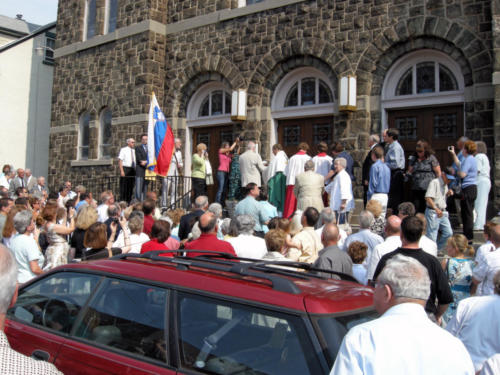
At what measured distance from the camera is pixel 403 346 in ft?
7.43

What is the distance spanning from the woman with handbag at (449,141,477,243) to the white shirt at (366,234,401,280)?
3968 mm

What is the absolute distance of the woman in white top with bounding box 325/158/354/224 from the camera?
966 cm

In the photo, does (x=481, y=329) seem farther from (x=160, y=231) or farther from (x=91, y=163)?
(x=91, y=163)

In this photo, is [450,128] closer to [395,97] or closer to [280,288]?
[395,97]

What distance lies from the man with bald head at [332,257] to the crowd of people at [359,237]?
1cm

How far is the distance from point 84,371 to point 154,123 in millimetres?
10854

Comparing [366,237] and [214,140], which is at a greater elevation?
[214,140]

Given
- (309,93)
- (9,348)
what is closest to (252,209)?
(309,93)

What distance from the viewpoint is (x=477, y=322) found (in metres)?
3.49

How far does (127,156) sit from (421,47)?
832cm

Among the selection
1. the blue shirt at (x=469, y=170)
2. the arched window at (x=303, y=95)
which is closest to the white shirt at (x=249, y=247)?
the blue shirt at (x=469, y=170)

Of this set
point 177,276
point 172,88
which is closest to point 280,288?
point 177,276

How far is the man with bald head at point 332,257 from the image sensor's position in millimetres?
5238

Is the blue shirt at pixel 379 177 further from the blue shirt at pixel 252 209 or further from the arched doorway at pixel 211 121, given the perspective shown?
the arched doorway at pixel 211 121
